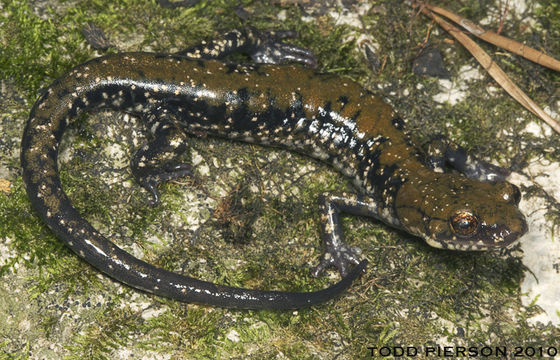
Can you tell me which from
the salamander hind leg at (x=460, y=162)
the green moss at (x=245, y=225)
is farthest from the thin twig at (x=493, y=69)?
the salamander hind leg at (x=460, y=162)

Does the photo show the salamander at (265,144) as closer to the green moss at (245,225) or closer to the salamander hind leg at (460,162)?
the salamander hind leg at (460,162)

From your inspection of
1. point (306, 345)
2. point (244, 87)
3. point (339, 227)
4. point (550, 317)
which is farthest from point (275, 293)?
point (550, 317)

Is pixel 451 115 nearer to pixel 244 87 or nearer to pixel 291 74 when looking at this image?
pixel 291 74

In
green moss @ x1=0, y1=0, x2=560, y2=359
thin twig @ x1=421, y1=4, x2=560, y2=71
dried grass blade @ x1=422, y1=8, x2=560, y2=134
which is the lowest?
green moss @ x1=0, y1=0, x2=560, y2=359

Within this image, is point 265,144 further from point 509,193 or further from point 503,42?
point 503,42

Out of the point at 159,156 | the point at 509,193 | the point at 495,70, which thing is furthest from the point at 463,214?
the point at 159,156

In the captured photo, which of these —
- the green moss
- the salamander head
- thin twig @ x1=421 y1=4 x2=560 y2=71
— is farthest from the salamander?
thin twig @ x1=421 y1=4 x2=560 y2=71

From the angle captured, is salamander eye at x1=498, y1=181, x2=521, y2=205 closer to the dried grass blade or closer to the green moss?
the green moss
